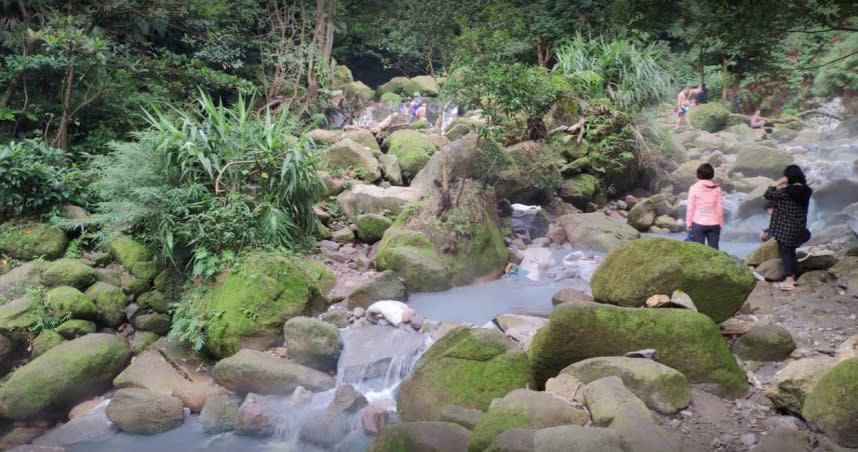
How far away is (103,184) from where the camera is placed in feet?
21.7

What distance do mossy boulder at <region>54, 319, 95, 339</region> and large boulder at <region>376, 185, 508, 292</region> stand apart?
309 centimetres

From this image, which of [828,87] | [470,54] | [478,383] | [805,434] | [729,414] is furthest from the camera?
[828,87]

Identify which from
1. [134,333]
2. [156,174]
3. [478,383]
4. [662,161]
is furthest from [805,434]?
[662,161]

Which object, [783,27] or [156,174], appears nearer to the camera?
[783,27]

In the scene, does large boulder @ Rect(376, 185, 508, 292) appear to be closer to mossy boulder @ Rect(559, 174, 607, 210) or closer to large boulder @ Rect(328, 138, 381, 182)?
large boulder @ Rect(328, 138, 381, 182)

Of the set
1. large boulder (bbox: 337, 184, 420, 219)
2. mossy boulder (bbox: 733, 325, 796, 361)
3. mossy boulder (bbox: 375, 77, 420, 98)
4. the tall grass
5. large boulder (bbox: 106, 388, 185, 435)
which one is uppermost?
the tall grass

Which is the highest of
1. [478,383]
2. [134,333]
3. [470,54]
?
[470,54]

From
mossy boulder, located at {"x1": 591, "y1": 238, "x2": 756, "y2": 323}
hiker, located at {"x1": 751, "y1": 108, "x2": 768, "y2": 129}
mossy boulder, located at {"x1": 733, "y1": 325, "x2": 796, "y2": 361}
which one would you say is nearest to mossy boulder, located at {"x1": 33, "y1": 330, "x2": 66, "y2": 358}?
mossy boulder, located at {"x1": 591, "y1": 238, "x2": 756, "y2": 323}

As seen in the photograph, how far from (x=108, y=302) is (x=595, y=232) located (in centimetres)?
618

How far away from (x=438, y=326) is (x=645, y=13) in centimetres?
346

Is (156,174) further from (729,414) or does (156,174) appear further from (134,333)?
(729,414)

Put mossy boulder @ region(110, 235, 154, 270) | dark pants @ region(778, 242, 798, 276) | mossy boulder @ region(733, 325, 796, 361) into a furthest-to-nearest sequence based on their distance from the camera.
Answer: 1. mossy boulder @ region(110, 235, 154, 270)
2. dark pants @ region(778, 242, 798, 276)
3. mossy boulder @ region(733, 325, 796, 361)

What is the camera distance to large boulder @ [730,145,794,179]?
1228 centimetres

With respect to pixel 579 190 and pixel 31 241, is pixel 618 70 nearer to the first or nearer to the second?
pixel 579 190
